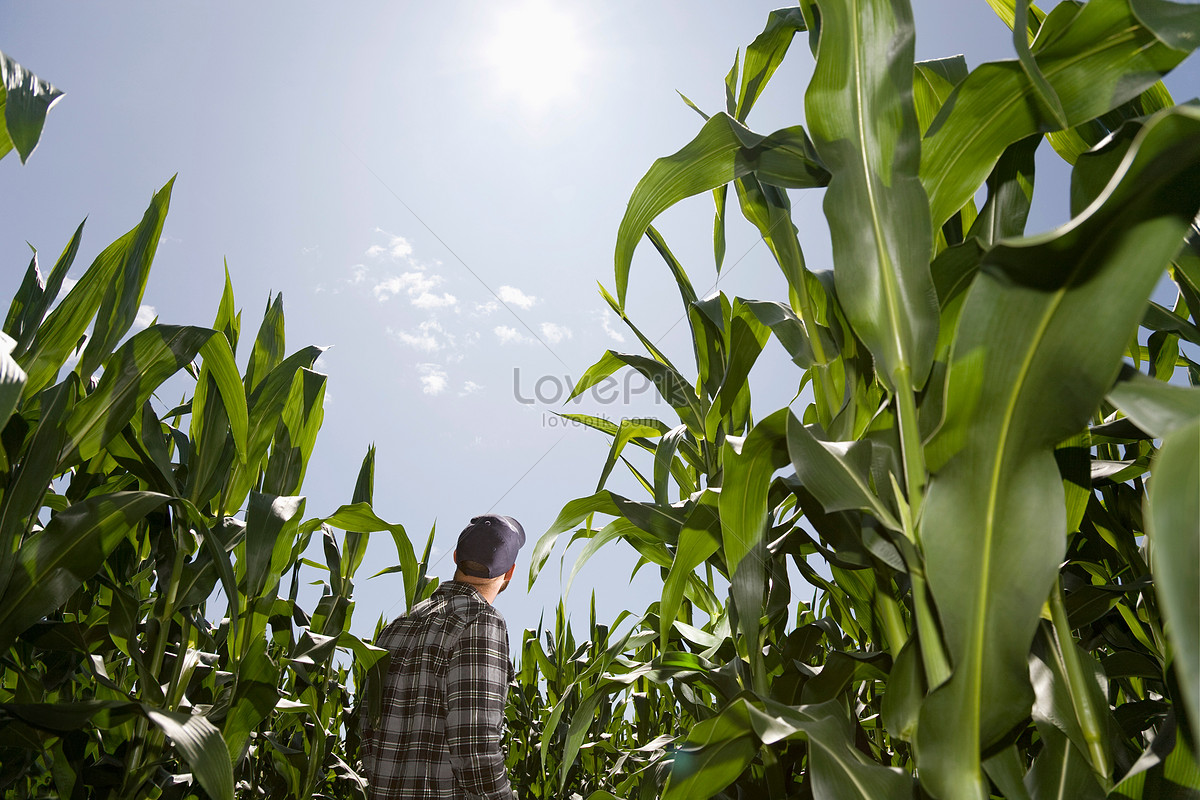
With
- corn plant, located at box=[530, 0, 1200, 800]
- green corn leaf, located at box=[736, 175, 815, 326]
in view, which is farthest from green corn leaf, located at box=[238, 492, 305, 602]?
green corn leaf, located at box=[736, 175, 815, 326]

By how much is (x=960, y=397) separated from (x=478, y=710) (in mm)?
1310

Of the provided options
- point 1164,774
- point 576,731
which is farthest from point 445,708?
point 1164,774

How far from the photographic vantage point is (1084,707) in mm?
514

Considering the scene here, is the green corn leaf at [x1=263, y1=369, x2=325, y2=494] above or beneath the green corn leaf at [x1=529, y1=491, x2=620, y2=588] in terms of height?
above

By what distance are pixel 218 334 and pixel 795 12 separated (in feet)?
2.80

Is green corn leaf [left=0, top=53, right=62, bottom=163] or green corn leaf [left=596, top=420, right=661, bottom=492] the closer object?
green corn leaf [left=0, top=53, right=62, bottom=163]

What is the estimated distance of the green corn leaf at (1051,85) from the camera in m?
0.44

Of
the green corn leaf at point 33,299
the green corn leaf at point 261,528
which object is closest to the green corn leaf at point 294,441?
the green corn leaf at point 261,528

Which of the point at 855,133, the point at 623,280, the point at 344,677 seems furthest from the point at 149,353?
the point at 344,677

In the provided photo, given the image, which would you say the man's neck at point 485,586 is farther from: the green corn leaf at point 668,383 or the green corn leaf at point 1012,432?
the green corn leaf at point 1012,432

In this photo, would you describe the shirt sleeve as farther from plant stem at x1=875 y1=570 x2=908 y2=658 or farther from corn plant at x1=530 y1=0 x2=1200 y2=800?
plant stem at x1=875 y1=570 x2=908 y2=658

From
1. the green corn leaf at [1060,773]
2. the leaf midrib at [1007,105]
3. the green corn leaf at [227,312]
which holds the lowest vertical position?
the green corn leaf at [1060,773]

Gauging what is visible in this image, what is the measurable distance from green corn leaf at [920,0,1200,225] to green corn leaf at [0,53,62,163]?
0.70m

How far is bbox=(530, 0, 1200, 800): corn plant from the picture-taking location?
333 millimetres
